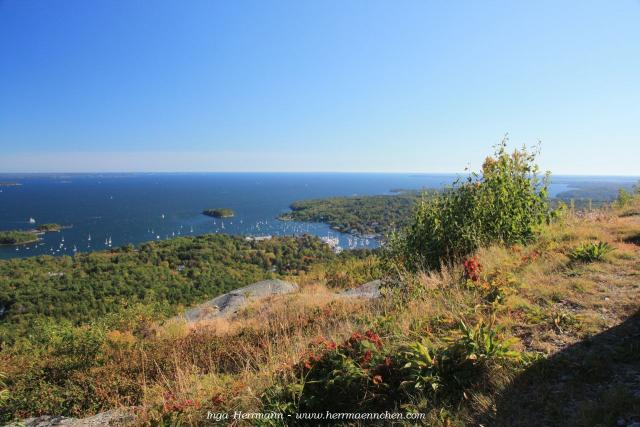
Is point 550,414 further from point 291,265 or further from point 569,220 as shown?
point 291,265

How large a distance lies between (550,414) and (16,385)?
7.32 m

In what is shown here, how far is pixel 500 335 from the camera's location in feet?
11.4

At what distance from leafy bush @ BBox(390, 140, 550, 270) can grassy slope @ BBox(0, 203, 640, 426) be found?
720 millimetres

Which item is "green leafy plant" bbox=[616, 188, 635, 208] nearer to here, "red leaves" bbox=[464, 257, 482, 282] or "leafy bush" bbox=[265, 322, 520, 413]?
"red leaves" bbox=[464, 257, 482, 282]

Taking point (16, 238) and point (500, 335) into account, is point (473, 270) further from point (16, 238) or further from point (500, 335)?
point (16, 238)

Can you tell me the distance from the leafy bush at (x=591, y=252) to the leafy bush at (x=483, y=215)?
5.66 feet

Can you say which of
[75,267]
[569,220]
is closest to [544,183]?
[569,220]

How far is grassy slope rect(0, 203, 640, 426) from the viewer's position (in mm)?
2684

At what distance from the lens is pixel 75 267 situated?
58094mm

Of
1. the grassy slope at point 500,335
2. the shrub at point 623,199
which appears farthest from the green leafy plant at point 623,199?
the grassy slope at point 500,335

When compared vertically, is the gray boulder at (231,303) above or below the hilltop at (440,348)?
below

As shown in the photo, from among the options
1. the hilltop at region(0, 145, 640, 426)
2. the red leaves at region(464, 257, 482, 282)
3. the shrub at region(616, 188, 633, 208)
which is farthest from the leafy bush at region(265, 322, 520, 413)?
the shrub at region(616, 188, 633, 208)

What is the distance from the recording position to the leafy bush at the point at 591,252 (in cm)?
583

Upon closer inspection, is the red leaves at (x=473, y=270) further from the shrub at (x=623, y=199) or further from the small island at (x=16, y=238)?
the small island at (x=16, y=238)
